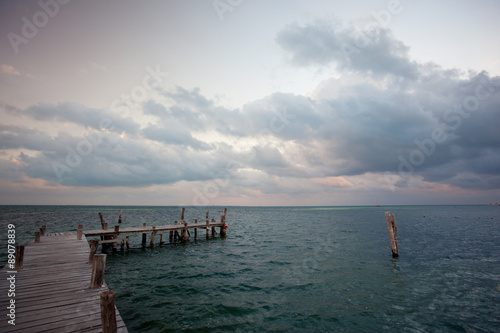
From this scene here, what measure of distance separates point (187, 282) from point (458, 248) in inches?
1199

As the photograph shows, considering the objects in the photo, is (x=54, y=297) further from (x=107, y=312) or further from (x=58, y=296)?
(x=107, y=312)

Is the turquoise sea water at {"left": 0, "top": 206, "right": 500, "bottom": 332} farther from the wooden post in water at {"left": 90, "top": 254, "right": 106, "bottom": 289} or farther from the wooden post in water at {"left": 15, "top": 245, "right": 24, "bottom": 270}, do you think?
the wooden post in water at {"left": 15, "top": 245, "right": 24, "bottom": 270}

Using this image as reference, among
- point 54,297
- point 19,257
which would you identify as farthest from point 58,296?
point 19,257

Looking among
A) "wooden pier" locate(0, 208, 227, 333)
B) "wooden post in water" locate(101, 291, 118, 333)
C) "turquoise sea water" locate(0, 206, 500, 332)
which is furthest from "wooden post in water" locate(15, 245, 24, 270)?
"wooden post in water" locate(101, 291, 118, 333)

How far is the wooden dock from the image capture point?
594 cm

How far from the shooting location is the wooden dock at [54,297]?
19.5 ft

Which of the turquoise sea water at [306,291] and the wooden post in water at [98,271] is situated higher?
the wooden post in water at [98,271]

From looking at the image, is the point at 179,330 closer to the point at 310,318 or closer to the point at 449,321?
the point at 310,318

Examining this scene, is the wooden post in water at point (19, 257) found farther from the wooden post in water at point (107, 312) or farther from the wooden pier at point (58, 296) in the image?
the wooden post in water at point (107, 312)

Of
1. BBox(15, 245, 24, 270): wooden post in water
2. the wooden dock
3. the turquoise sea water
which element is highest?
BBox(15, 245, 24, 270): wooden post in water

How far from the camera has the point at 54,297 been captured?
7.60 meters

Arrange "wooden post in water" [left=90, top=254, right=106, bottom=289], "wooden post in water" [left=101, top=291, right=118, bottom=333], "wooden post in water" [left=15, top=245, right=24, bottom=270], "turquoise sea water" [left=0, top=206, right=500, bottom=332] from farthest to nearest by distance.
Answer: "wooden post in water" [left=15, top=245, right=24, bottom=270]
"turquoise sea water" [left=0, top=206, right=500, bottom=332]
"wooden post in water" [left=90, top=254, right=106, bottom=289]
"wooden post in water" [left=101, top=291, right=118, bottom=333]

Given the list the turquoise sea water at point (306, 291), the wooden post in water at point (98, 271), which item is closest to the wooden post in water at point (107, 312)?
the wooden post in water at point (98, 271)

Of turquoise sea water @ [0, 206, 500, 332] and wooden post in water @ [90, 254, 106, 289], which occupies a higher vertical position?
wooden post in water @ [90, 254, 106, 289]
